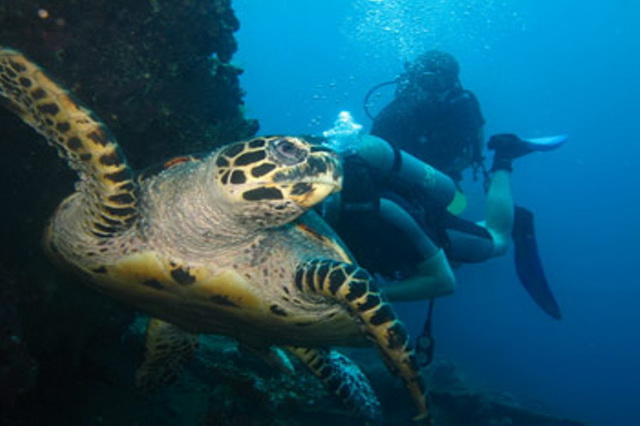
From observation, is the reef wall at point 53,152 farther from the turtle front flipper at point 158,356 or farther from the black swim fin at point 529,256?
the black swim fin at point 529,256

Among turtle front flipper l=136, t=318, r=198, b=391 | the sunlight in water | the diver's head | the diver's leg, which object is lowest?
turtle front flipper l=136, t=318, r=198, b=391

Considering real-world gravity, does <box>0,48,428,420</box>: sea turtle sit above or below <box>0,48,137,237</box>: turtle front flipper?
below

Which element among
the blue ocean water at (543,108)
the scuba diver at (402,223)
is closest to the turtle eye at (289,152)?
the scuba diver at (402,223)

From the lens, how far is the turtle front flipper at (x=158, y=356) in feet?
12.8

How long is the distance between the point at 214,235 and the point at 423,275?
324cm

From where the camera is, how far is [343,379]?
4.82 metres

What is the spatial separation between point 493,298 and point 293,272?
64928 mm

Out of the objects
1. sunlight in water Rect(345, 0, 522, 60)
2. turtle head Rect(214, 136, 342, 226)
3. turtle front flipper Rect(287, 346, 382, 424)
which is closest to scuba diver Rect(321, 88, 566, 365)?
turtle front flipper Rect(287, 346, 382, 424)

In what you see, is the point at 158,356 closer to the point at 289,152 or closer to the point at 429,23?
the point at 289,152

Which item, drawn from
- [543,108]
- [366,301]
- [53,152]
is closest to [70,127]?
[53,152]

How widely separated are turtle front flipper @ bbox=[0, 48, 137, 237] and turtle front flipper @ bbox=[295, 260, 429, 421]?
128 centimetres

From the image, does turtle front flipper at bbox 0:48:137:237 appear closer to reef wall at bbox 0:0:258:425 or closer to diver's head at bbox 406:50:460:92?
reef wall at bbox 0:0:258:425

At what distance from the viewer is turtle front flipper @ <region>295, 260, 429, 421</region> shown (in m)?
2.57

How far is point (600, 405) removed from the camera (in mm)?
42250
